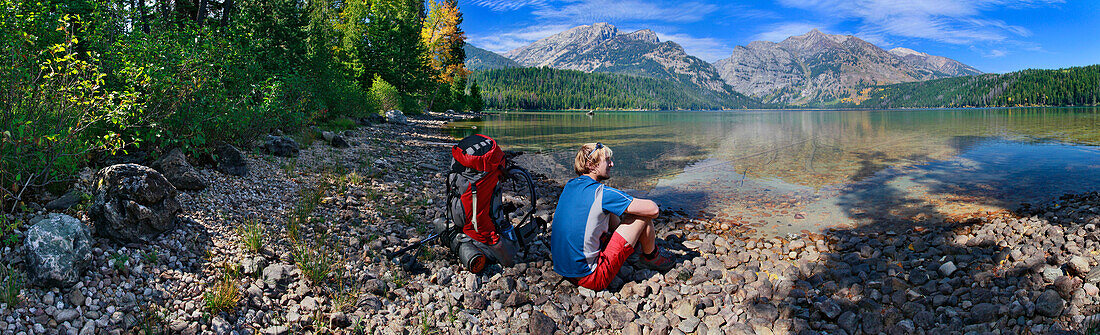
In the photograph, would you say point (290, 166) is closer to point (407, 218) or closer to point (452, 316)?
point (407, 218)

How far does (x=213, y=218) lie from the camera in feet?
21.7

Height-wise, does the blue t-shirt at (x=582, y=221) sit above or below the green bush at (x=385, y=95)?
below

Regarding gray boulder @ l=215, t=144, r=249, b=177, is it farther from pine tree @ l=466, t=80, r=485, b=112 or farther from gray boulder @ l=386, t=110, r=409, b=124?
pine tree @ l=466, t=80, r=485, b=112

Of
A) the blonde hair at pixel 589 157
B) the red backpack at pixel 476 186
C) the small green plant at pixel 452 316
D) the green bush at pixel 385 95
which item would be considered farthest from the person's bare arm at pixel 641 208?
the green bush at pixel 385 95

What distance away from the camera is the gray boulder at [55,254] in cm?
416

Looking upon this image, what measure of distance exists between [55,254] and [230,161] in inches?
208

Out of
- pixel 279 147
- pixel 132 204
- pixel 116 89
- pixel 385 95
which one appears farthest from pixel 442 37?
pixel 132 204

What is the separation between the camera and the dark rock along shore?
4.48 metres

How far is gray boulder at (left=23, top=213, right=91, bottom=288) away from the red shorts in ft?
16.1

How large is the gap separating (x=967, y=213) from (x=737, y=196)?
4.62 meters

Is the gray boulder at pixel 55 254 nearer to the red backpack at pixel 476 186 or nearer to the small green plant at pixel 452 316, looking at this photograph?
the small green plant at pixel 452 316

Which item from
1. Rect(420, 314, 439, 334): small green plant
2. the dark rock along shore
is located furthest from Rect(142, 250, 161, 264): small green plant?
Rect(420, 314, 439, 334): small green plant

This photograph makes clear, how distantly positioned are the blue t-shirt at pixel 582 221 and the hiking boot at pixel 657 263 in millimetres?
921

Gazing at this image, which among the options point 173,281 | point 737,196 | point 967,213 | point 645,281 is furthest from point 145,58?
point 967,213
